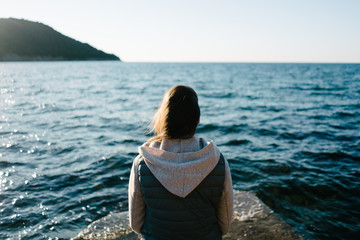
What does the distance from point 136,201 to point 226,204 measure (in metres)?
0.81

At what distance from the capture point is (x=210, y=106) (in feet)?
64.0

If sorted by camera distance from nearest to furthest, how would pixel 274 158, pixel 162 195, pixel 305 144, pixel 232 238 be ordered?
pixel 162 195
pixel 232 238
pixel 274 158
pixel 305 144

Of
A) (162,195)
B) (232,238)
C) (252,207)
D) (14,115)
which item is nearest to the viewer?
(162,195)

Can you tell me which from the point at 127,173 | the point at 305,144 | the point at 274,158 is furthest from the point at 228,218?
the point at 305,144

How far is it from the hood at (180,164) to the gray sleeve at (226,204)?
228mm

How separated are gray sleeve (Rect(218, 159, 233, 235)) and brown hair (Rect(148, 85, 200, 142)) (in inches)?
18.6

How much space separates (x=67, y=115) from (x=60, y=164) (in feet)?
26.7

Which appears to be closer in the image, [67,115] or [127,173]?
[127,173]

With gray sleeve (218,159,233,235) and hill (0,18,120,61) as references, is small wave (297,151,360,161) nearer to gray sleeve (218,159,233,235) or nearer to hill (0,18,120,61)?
gray sleeve (218,159,233,235)

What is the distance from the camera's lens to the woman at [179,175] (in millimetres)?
2064

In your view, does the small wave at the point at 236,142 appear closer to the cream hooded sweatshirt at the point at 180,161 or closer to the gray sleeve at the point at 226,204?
the gray sleeve at the point at 226,204

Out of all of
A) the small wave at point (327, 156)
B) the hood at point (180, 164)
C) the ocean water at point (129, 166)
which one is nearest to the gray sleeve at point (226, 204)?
the hood at point (180, 164)

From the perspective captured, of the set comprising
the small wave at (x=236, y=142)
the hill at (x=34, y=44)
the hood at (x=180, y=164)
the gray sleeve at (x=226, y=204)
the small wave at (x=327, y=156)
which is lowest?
the small wave at (x=236, y=142)

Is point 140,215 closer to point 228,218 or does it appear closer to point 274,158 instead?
point 228,218
